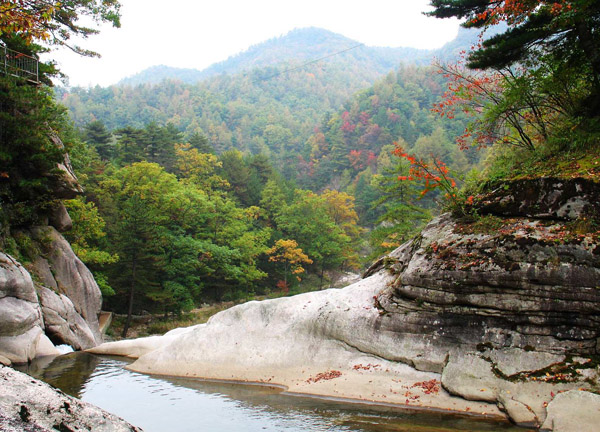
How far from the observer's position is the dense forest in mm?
13328

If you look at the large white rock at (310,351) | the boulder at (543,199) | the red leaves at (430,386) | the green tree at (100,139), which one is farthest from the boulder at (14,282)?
the green tree at (100,139)

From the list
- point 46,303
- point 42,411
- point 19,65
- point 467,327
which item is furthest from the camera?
point 19,65

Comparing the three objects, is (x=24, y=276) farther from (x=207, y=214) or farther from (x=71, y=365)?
(x=207, y=214)

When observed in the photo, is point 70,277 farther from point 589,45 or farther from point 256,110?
point 256,110

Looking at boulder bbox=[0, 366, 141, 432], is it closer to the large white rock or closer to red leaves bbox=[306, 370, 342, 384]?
the large white rock

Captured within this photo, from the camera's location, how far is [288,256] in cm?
4806

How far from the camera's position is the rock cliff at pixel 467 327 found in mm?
9984

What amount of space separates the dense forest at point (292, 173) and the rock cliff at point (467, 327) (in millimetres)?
1410

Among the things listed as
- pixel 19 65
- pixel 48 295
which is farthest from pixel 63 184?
pixel 19 65

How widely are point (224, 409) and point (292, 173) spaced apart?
298 ft

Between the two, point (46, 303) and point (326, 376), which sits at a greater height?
point (46, 303)

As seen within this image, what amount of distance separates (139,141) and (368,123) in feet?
207

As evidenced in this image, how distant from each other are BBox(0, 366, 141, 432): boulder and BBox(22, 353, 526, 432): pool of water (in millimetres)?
6765

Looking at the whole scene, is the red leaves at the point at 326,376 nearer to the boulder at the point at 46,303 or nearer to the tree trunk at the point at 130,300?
the boulder at the point at 46,303
